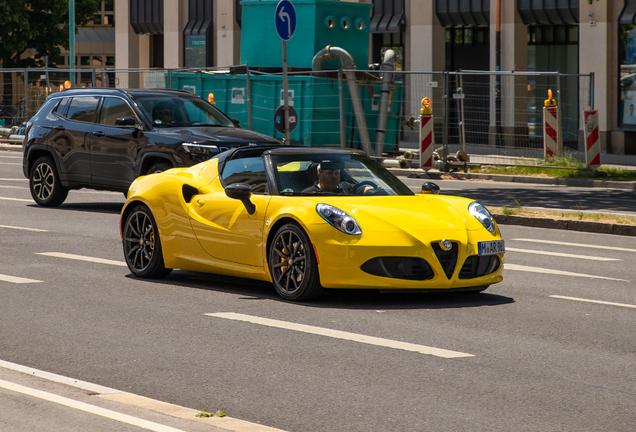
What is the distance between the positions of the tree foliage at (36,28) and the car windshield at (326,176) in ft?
144

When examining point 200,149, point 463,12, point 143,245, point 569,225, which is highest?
point 463,12

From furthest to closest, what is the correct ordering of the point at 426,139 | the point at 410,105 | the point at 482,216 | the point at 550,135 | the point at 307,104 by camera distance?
the point at 410,105 < the point at 307,104 < the point at 426,139 < the point at 550,135 < the point at 482,216

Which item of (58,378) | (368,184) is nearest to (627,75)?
(368,184)

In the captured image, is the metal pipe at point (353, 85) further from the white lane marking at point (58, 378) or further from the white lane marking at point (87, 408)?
the white lane marking at point (87, 408)

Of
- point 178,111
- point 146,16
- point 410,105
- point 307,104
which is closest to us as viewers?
point 178,111

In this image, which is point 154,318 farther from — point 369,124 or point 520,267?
point 369,124

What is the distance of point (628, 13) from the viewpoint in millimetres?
28875

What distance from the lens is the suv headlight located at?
46.4 ft

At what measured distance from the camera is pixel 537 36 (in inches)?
1291

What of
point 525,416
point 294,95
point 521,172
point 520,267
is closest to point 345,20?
point 294,95

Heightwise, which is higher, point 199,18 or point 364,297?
point 199,18

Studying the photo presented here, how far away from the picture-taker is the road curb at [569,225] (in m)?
13.9

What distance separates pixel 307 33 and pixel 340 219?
773 inches

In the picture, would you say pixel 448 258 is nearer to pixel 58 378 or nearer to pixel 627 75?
pixel 58 378
